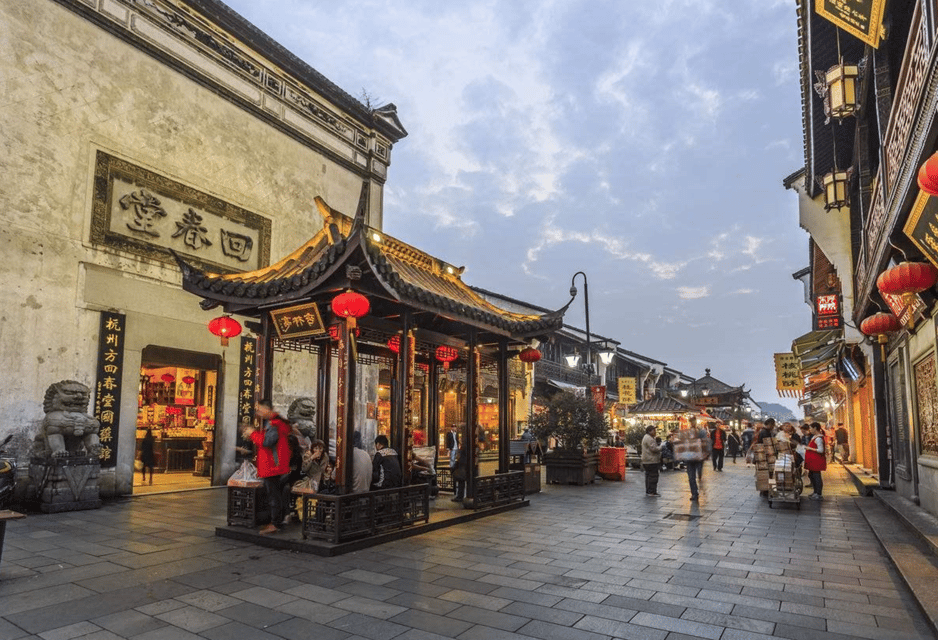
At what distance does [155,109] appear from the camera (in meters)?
12.4

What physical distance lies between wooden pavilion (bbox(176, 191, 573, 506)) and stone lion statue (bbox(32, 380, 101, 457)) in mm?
3190

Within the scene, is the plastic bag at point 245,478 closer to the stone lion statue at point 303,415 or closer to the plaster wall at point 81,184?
the plaster wall at point 81,184

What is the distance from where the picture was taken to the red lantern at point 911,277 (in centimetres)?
649

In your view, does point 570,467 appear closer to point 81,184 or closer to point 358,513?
point 358,513

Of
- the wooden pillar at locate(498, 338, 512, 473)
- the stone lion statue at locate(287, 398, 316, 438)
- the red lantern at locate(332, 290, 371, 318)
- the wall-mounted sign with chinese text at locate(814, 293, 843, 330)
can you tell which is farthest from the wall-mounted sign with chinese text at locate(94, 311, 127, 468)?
the wall-mounted sign with chinese text at locate(814, 293, 843, 330)

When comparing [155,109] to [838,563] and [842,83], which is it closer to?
[842,83]

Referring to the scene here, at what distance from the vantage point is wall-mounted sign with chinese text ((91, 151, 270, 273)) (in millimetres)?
11391

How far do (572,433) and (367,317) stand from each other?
7855mm

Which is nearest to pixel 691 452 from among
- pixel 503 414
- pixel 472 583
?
pixel 503 414

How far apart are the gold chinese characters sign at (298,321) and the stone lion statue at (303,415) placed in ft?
19.4

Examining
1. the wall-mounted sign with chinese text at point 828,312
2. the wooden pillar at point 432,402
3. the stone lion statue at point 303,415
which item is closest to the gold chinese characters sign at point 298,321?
the wooden pillar at point 432,402

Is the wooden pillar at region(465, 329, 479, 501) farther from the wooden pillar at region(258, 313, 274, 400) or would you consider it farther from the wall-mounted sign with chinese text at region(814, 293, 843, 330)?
the wall-mounted sign with chinese text at region(814, 293, 843, 330)

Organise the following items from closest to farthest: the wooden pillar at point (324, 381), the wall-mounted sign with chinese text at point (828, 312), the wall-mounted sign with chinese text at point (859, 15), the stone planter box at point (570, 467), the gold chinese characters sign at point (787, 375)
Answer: the wall-mounted sign with chinese text at point (859, 15)
the wooden pillar at point (324, 381)
the stone planter box at point (570, 467)
the wall-mounted sign with chinese text at point (828, 312)
the gold chinese characters sign at point (787, 375)

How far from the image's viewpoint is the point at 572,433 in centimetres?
1500
